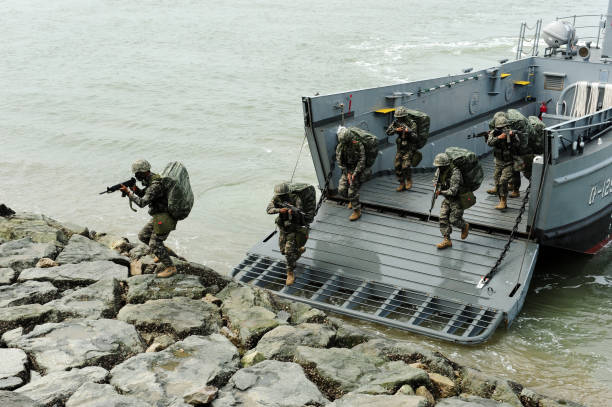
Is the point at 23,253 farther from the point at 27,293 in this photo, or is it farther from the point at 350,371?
the point at 350,371

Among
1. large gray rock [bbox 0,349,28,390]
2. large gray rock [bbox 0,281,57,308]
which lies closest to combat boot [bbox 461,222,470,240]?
large gray rock [bbox 0,281,57,308]

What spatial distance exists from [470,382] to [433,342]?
1517 millimetres

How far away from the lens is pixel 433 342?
299 inches

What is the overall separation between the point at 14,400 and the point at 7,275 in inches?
108

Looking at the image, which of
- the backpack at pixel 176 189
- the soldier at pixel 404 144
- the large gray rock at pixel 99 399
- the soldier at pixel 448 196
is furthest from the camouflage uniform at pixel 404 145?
the large gray rock at pixel 99 399

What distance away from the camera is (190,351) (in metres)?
6.10

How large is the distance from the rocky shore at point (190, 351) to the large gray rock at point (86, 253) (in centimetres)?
26

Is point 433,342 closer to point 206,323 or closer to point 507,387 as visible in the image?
point 507,387

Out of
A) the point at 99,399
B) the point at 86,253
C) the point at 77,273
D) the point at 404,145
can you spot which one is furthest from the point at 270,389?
the point at 404,145

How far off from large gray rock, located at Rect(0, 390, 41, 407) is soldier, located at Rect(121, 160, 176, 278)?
2351 mm

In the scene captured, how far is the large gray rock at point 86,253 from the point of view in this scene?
8.17m

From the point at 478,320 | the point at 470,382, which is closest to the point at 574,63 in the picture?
the point at 478,320

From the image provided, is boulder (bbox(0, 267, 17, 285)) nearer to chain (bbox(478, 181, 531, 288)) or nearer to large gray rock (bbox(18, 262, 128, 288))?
large gray rock (bbox(18, 262, 128, 288))

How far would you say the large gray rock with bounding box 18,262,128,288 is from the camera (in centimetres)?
741
